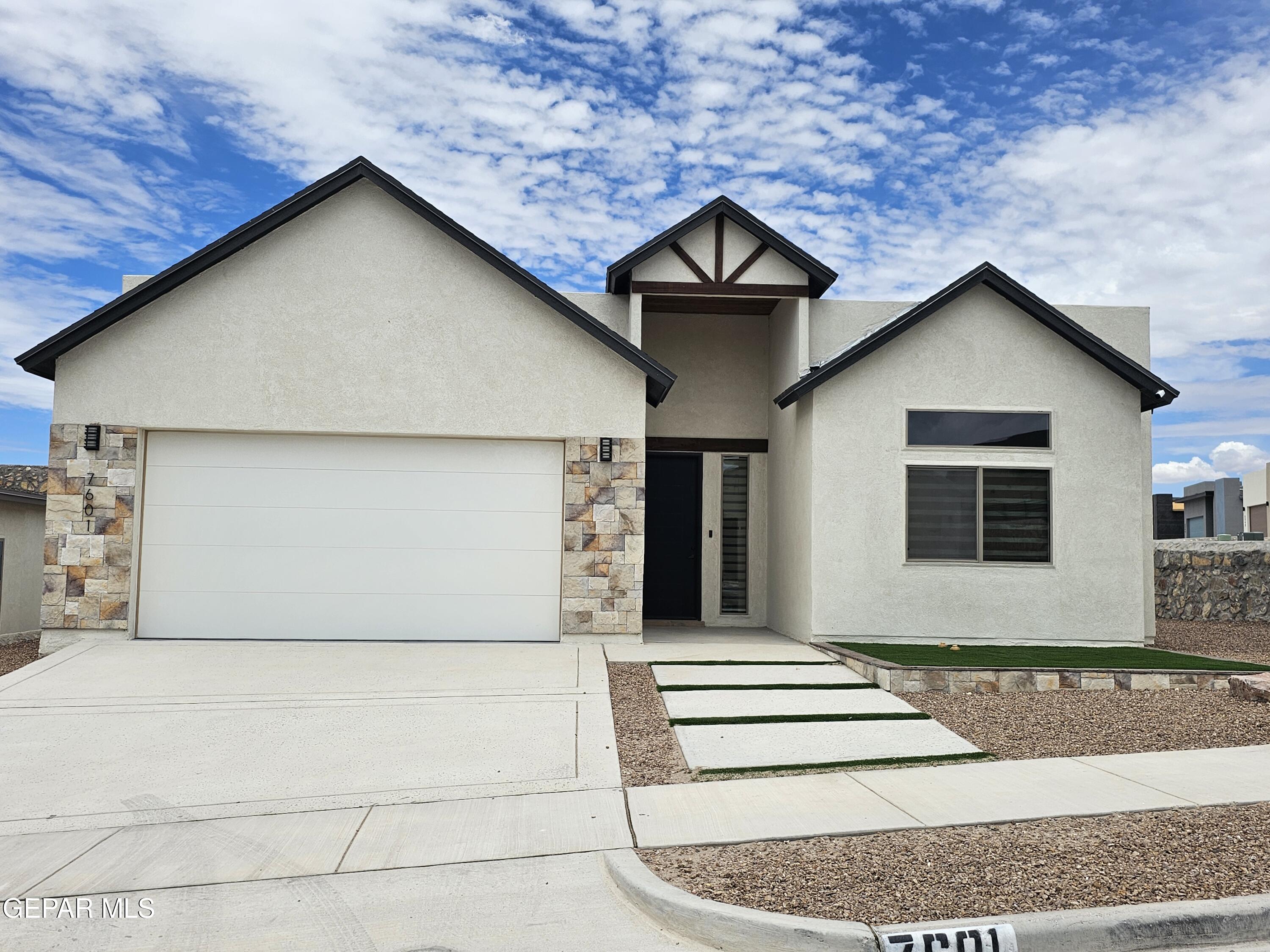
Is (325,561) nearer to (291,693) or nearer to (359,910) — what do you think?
(291,693)

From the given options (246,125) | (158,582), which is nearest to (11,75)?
(246,125)

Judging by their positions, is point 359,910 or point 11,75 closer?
point 359,910

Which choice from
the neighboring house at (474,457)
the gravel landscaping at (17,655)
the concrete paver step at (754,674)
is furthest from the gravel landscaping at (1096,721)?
the gravel landscaping at (17,655)

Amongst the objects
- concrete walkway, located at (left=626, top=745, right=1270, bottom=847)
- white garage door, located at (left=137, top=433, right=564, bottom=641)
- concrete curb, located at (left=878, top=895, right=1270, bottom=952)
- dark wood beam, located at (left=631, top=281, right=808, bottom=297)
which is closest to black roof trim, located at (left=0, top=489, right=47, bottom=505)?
A: white garage door, located at (left=137, top=433, right=564, bottom=641)

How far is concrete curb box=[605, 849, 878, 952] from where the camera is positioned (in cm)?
383

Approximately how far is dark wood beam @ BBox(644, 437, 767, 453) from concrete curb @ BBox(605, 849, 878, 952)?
9.88 meters

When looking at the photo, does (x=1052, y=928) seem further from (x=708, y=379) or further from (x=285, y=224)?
(x=708, y=379)

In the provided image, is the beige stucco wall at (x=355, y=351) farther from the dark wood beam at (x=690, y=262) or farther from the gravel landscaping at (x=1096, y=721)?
the gravel landscaping at (x=1096, y=721)

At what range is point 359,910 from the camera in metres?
4.21

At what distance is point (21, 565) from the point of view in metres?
12.5

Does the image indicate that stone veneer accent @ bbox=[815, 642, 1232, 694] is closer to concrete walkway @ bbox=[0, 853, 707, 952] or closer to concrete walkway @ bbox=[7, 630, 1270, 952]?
concrete walkway @ bbox=[7, 630, 1270, 952]

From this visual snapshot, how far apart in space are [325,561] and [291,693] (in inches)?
102

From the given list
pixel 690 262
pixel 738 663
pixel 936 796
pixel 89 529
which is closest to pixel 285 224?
pixel 89 529

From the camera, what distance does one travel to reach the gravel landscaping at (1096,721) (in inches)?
278
